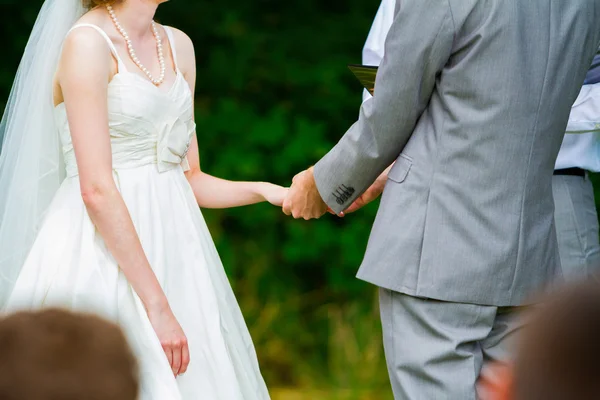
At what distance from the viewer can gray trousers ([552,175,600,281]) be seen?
3023 mm

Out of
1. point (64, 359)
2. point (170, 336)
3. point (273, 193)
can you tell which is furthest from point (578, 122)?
point (64, 359)

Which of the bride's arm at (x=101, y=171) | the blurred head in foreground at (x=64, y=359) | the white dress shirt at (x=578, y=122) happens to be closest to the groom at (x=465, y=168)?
the white dress shirt at (x=578, y=122)

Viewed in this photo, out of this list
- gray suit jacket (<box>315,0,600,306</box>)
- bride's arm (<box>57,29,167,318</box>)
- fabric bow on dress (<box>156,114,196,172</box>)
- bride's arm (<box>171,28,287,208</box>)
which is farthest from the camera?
bride's arm (<box>171,28,287,208</box>)

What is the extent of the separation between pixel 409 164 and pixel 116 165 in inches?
30.4

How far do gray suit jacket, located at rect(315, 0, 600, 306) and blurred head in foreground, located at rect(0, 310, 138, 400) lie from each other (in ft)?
4.51

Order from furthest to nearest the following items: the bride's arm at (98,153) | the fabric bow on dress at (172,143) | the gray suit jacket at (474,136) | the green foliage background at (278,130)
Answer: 1. the green foliage background at (278,130)
2. the fabric bow on dress at (172,143)
3. the bride's arm at (98,153)
4. the gray suit jacket at (474,136)

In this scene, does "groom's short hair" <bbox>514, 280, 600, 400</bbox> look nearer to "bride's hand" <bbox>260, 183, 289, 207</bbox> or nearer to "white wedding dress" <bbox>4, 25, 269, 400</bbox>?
"white wedding dress" <bbox>4, 25, 269, 400</bbox>

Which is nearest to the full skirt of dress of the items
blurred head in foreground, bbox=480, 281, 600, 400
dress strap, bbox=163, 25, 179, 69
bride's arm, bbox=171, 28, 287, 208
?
bride's arm, bbox=171, 28, 287, 208

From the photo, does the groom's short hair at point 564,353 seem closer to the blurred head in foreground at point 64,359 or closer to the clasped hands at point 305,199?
the blurred head in foreground at point 64,359

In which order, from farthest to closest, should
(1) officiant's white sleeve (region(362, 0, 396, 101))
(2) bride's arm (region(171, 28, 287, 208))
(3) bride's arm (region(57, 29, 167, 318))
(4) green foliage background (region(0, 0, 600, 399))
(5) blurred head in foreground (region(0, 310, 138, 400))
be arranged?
(4) green foliage background (region(0, 0, 600, 399)), (1) officiant's white sleeve (region(362, 0, 396, 101)), (2) bride's arm (region(171, 28, 287, 208)), (3) bride's arm (region(57, 29, 167, 318)), (5) blurred head in foreground (region(0, 310, 138, 400))

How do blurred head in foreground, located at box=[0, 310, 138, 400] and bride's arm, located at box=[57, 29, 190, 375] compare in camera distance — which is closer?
blurred head in foreground, located at box=[0, 310, 138, 400]

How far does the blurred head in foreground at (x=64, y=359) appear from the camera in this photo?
100 cm

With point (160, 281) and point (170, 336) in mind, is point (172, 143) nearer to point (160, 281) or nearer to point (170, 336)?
point (160, 281)

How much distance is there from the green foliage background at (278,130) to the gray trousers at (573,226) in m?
1.96
